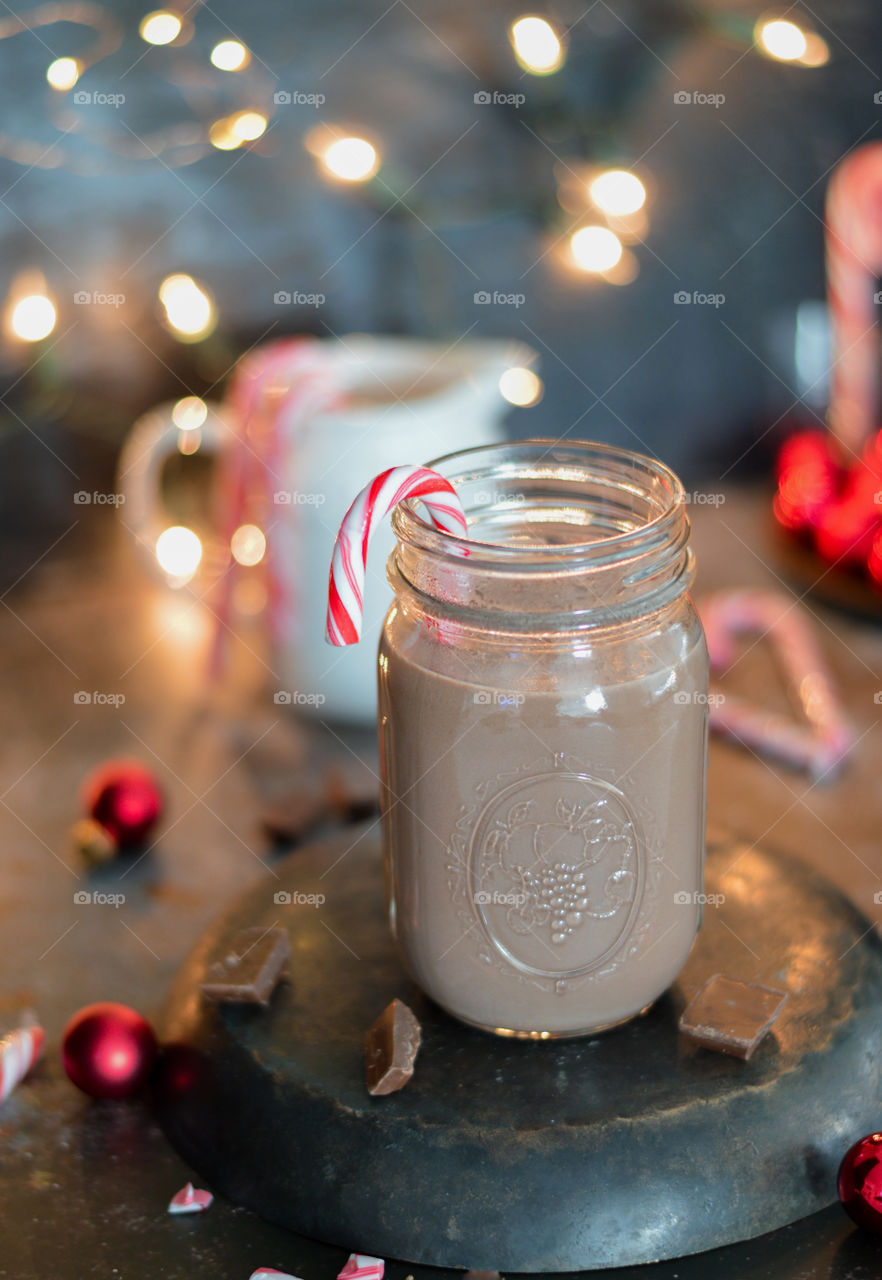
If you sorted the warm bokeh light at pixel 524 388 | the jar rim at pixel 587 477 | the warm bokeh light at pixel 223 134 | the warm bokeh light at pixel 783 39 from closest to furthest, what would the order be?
the jar rim at pixel 587 477 → the warm bokeh light at pixel 783 39 → the warm bokeh light at pixel 223 134 → the warm bokeh light at pixel 524 388

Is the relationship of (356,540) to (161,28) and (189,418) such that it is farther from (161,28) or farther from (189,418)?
(161,28)

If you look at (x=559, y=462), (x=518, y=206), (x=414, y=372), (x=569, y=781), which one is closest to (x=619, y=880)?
(x=569, y=781)

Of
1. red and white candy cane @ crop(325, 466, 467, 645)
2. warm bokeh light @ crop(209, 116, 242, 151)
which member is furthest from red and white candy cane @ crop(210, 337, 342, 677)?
red and white candy cane @ crop(325, 466, 467, 645)

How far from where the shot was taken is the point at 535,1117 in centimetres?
66

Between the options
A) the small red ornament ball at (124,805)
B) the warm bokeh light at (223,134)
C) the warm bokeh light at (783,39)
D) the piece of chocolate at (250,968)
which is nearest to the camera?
the piece of chocolate at (250,968)

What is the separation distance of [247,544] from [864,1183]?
77 centimetres

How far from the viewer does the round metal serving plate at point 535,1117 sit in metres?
0.65

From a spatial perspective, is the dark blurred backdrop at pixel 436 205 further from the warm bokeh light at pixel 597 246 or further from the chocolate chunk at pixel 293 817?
the chocolate chunk at pixel 293 817

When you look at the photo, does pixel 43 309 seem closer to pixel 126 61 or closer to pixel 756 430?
pixel 126 61

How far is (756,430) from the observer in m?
1.72

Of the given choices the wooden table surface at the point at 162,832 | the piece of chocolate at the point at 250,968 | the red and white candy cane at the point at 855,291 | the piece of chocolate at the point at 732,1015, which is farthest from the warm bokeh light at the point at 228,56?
the piece of chocolate at the point at 732,1015

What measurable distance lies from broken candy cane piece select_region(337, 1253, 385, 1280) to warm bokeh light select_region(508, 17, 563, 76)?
3.59 ft

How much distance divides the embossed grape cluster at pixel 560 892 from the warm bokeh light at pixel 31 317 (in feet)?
3.54

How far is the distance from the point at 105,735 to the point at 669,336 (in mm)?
885
